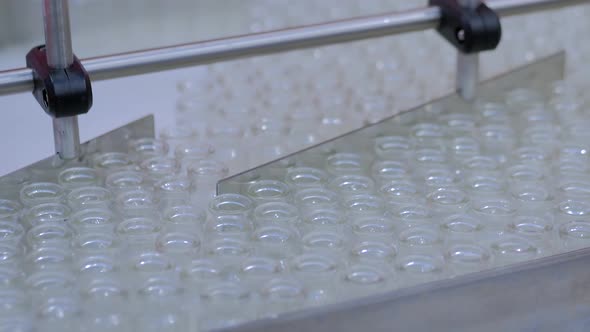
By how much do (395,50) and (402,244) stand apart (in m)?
0.77

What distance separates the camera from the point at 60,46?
42.6 inches

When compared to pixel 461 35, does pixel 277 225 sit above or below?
below

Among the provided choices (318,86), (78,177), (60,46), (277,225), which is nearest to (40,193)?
(78,177)

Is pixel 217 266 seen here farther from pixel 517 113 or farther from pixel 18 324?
pixel 517 113

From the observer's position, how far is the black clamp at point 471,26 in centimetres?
130

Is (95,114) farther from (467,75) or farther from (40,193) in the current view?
(467,75)

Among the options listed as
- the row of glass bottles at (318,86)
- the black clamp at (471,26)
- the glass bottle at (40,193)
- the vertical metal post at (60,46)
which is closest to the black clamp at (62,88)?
the vertical metal post at (60,46)

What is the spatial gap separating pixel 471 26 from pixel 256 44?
12.8 inches

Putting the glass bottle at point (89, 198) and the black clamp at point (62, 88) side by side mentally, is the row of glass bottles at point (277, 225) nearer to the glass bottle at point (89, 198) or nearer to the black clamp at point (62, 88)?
the glass bottle at point (89, 198)

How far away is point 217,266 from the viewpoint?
981mm

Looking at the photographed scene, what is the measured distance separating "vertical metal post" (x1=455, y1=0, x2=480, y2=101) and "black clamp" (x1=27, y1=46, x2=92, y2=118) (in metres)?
0.61

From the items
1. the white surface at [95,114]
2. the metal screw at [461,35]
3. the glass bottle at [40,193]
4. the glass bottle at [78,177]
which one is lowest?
the glass bottle at [40,193]

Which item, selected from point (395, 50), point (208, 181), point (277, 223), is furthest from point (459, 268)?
point (395, 50)

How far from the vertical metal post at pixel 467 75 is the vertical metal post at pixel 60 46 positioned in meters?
0.62
